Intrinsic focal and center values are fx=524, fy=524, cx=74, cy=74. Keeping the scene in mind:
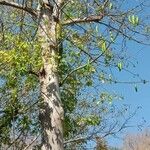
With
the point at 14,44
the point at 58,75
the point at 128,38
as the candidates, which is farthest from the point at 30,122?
the point at 128,38

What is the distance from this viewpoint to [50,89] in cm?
1409

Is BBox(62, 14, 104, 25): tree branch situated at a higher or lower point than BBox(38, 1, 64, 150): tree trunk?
higher

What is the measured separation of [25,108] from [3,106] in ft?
2.02

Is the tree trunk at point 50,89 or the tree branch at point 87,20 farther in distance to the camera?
the tree branch at point 87,20

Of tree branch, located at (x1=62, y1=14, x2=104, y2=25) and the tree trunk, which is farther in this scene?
tree branch, located at (x1=62, y1=14, x2=104, y2=25)

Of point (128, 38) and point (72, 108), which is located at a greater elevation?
point (128, 38)

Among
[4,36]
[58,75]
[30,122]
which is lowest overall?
[30,122]

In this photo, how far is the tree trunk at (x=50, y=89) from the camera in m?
13.6

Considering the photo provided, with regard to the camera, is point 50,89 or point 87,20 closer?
point 50,89

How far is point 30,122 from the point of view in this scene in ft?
50.2

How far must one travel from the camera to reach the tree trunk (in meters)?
13.6

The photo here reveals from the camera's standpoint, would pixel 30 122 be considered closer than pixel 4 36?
No

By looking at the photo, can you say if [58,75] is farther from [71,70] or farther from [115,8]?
[115,8]

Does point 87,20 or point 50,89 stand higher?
point 87,20
